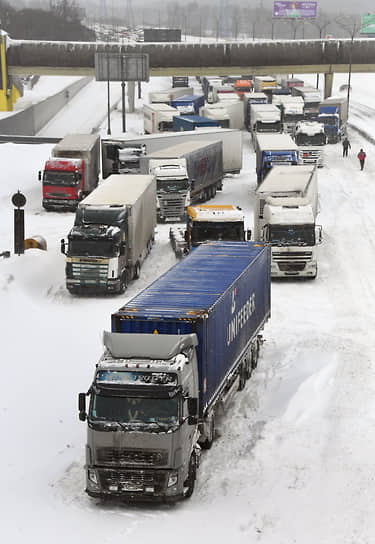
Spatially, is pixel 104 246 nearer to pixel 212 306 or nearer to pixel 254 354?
pixel 254 354

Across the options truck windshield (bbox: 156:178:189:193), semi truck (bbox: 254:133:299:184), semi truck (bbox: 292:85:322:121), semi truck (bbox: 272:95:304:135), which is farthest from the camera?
semi truck (bbox: 292:85:322:121)

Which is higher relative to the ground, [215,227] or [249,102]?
[215,227]

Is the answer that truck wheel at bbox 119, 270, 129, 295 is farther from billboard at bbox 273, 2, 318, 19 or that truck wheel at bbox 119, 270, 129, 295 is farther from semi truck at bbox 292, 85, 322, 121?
billboard at bbox 273, 2, 318, 19

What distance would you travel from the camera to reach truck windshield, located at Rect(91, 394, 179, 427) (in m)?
17.0

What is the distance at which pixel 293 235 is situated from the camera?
3562cm

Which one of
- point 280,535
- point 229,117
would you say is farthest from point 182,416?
point 229,117

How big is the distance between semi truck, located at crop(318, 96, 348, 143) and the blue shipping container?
5034 centimetres

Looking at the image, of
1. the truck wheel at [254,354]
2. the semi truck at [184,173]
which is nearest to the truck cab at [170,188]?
the semi truck at [184,173]

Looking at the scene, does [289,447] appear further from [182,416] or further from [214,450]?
[182,416]

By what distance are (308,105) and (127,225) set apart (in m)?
60.0

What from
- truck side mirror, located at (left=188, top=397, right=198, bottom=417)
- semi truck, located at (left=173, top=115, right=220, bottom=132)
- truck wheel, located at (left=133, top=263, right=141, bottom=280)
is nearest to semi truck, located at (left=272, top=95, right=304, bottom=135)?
semi truck, located at (left=173, top=115, right=220, bottom=132)

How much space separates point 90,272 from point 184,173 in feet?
43.1

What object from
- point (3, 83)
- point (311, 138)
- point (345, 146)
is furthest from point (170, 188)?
point (3, 83)

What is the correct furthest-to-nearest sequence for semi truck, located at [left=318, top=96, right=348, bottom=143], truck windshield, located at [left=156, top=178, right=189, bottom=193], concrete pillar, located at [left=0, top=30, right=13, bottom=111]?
1. concrete pillar, located at [left=0, top=30, right=13, bottom=111]
2. semi truck, located at [left=318, top=96, right=348, bottom=143]
3. truck windshield, located at [left=156, top=178, right=189, bottom=193]
